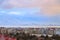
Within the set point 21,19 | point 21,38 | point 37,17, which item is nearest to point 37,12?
point 37,17

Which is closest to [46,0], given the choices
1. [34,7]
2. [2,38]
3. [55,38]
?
[34,7]

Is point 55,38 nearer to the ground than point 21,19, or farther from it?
nearer to the ground

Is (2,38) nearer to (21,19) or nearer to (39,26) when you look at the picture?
(21,19)

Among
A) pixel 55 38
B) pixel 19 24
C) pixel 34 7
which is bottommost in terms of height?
pixel 55 38

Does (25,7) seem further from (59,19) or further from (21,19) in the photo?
(59,19)

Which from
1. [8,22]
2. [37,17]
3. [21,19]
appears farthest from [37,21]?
[8,22]

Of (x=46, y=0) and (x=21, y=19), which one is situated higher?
(x=46, y=0)

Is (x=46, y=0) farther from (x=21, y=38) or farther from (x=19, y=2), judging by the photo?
(x=21, y=38)
